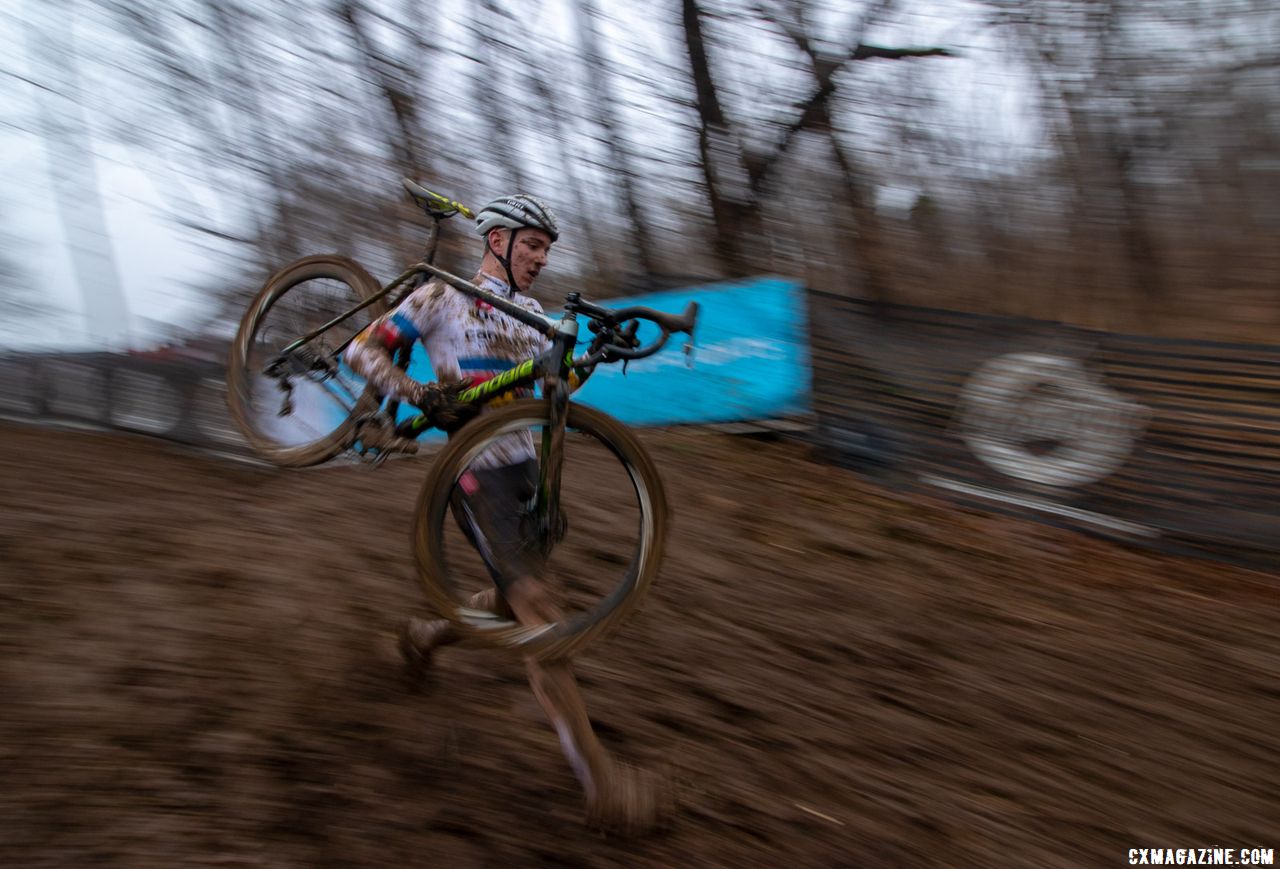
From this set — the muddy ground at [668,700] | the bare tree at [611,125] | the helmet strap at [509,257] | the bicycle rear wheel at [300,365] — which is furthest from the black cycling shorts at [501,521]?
the bare tree at [611,125]

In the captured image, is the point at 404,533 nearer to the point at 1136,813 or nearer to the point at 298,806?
the point at 298,806

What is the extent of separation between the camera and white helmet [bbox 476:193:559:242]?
144 inches

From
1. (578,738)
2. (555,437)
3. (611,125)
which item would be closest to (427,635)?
(578,738)

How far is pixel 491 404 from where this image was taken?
3490 millimetres

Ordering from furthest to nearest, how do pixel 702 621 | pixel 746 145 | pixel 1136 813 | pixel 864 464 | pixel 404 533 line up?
pixel 746 145, pixel 864 464, pixel 404 533, pixel 702 621, pixel 1136 813

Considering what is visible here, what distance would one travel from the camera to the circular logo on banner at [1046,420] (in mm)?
7008

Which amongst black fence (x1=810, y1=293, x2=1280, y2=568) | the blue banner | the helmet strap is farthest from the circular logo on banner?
the helmet strap

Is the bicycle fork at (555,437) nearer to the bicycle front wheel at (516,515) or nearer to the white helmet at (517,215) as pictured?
the bicycle front wheel at (516,515)

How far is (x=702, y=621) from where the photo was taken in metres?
5.30

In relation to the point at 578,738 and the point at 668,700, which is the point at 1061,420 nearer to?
the point at 668,700

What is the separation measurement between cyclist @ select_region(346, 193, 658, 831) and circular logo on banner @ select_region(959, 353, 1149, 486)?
4.75m

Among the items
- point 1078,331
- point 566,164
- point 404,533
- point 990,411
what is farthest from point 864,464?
point 566,164

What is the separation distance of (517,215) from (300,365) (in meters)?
2.24

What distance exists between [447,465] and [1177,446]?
18.6ft
